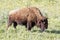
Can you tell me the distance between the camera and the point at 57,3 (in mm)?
19297

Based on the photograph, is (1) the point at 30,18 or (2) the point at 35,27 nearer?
(1) the point at 30,18

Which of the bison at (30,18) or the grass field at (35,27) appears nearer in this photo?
the grass field at (35,27)

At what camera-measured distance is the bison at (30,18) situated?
11753 millimetres

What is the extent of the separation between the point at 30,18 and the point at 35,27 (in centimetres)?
113

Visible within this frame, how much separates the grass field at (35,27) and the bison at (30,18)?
232 millimetres

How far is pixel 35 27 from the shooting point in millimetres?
Result: 12875

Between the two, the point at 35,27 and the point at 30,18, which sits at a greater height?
the point at 30,18

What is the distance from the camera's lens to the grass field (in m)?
10.5

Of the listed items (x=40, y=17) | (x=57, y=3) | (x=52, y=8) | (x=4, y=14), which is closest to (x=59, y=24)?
(x=40, y=17)

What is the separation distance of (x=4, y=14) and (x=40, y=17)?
384 cm

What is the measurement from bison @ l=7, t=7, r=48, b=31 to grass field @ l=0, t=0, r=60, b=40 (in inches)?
9.1

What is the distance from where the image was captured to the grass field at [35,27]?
1051 cm

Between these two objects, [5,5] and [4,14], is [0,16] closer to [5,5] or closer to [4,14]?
[4,14]

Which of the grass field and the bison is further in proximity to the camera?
the bison
